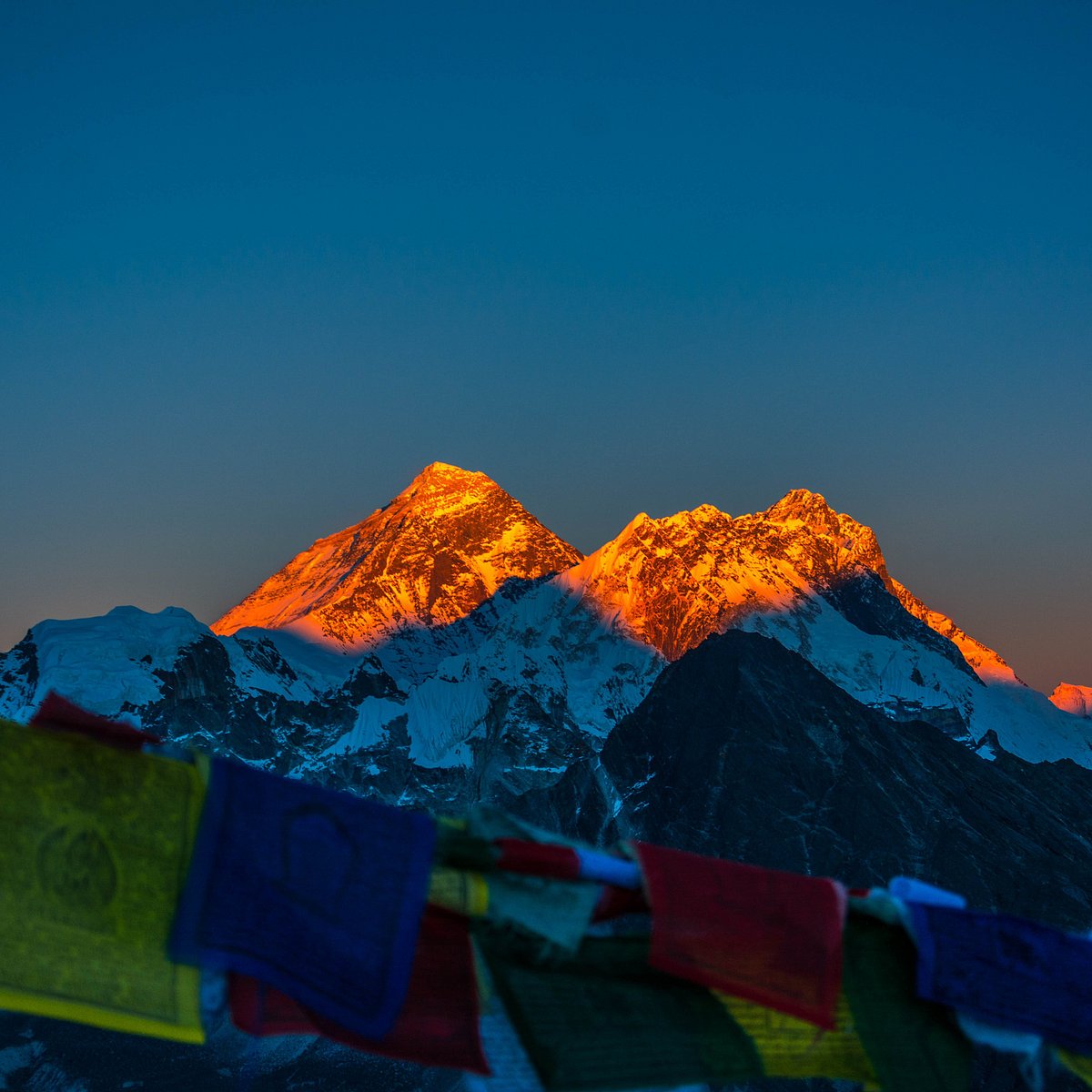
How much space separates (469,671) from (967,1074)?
16463 centimetres

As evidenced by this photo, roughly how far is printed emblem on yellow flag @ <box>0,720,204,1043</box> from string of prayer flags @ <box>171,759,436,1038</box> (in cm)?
11

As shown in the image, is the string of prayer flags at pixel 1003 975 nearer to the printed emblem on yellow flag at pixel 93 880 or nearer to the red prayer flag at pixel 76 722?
the printed emblem on yellow flag at pixel 93 880

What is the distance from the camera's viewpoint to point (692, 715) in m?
81.0

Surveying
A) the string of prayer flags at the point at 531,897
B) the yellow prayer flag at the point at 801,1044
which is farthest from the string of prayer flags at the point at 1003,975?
the string of prayer flags at the point at 531,897

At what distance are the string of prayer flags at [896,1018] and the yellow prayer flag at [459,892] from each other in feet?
6.32

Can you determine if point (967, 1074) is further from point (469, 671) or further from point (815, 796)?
point (469, 671)

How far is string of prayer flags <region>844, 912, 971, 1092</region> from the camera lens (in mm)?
5793

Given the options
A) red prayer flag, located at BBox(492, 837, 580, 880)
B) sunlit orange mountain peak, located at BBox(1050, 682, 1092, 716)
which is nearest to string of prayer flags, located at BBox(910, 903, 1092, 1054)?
red prayer flag, located at BBox(492, 837, 580, 880)

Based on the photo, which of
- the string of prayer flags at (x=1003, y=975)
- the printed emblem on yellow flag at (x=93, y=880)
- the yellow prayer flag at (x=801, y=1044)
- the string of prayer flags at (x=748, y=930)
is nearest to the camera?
the printed emblem on yellow flag at (x=93, y=880)

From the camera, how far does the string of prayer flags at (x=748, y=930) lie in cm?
535

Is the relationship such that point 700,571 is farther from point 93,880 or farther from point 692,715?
point 93,880

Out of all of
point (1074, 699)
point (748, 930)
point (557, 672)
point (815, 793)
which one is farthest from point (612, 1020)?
point (1074, 699)

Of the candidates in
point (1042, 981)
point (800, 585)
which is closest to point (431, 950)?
point (1042, 981)

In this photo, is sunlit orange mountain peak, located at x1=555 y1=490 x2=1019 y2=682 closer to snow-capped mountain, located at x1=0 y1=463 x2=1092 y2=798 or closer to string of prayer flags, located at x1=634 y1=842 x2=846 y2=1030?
snow-capped mountain, located at x1=0 y1=463 x2=1092 y2=798
